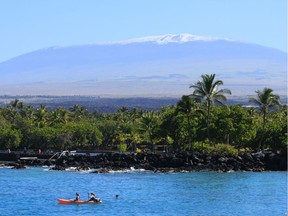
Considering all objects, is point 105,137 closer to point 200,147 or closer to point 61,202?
point 200,147

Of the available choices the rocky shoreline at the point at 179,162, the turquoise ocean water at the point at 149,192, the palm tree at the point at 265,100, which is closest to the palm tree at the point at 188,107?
the rocky shoreline at the point at 179,162

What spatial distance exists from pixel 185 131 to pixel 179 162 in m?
11.6

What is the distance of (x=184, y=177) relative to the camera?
65062 millimetres

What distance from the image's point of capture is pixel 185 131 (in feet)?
277

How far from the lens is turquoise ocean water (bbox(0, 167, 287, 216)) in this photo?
4681cm

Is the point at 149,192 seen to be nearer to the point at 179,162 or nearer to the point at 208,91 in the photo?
the point at 179,162

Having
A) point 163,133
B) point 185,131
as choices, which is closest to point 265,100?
point 185,131

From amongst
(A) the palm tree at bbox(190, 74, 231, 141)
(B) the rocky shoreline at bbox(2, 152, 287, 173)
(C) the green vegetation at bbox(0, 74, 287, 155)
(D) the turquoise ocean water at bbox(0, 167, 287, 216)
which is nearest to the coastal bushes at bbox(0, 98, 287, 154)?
(C) the green vegetation at bbox(0, 74, 287, 155)

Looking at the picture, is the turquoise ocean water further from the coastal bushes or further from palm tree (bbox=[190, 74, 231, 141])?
the coastal bushes

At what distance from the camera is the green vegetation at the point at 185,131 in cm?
7950

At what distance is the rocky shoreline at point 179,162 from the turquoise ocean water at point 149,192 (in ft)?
9.88

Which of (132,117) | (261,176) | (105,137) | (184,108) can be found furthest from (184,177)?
(132,117)

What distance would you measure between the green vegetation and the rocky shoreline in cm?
414

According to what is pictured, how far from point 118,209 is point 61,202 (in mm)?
4648
